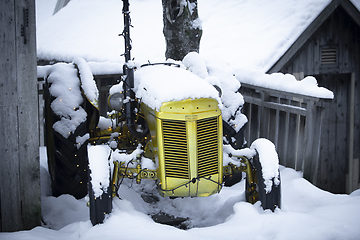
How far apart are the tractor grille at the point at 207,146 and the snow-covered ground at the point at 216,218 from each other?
47cm

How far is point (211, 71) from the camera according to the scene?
177 inches

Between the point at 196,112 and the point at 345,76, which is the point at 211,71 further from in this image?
the point at 345,76

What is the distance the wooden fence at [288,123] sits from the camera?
13.4 ft

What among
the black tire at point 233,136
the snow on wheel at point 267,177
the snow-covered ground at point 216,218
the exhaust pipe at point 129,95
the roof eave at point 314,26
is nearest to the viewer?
the snow-covered ground at point 216,218

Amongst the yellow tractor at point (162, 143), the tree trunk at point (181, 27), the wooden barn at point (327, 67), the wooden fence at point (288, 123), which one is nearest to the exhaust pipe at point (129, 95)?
the yellow tractor at point (162, 143)

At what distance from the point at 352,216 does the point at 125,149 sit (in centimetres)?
255

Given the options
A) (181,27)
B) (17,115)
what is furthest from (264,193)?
(181,27)

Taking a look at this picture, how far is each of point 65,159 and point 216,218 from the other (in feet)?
5.63

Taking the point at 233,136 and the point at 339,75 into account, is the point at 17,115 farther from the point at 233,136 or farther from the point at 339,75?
the point at 339,75

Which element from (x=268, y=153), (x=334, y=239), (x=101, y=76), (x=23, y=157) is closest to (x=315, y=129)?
(x=268, y=153)

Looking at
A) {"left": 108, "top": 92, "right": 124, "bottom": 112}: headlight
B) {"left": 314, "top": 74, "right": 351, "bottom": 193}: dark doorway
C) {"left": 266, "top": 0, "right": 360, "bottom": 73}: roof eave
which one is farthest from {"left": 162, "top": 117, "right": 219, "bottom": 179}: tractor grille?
{"left": 314, "top": 74, "right": 351, "bottom": 193}: dark doorway

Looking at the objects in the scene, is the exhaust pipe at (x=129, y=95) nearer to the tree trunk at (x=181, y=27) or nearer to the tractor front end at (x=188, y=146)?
the tractor front end at (x=188, y=146)

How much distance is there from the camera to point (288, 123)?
4.54m

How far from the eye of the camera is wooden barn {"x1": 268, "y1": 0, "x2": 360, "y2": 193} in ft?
21.0
